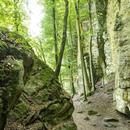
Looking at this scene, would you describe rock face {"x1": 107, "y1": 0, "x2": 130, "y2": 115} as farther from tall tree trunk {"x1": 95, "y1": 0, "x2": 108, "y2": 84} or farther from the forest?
tall tree trunk {"x1": 95, "y1": 0, "x2": 108, "y2": 84}

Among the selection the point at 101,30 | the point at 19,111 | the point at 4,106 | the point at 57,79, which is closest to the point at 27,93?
the point at 19,111

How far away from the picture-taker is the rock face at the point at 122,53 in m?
13.6

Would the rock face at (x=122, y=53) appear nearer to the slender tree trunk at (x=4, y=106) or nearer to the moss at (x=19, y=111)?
the moss at (x=19, y=111)

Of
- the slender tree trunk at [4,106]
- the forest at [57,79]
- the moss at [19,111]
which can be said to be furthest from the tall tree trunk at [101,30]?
the slender tree trunk at [4,106]

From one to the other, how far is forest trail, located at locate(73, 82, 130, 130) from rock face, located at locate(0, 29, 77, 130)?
8.17 feet

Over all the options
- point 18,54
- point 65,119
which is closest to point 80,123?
point 65,119

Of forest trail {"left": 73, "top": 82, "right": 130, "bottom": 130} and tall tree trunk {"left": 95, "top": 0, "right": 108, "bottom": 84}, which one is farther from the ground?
tall tree trunk {"left": 95, "top": 0, "right": 108, "bottom": 84}

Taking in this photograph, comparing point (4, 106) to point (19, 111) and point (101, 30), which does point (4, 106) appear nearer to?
point (19, 111)

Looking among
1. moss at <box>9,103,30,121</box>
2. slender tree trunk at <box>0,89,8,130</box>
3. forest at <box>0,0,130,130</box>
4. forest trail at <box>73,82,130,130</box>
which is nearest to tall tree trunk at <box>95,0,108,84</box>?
forest at <box>0,0,130,130</box>

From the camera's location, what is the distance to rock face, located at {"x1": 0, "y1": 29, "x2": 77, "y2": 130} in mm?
5344

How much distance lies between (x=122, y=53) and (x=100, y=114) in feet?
13.1

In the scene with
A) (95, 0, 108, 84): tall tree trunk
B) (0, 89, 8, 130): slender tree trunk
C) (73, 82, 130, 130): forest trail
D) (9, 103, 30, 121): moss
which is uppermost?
(95, 0, 108, 84): tall tree trunk

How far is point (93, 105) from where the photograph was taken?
17.0m

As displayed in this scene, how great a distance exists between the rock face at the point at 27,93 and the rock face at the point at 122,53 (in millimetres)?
3645
